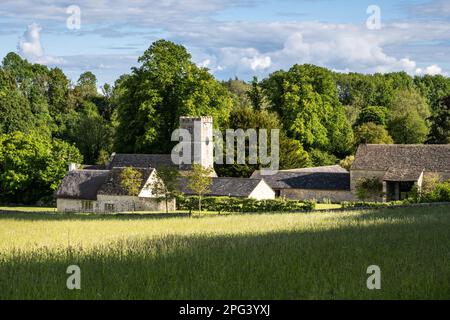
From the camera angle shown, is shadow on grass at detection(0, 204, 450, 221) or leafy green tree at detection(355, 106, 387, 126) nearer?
shadow on grass at detection(0, 204, 450, 221)

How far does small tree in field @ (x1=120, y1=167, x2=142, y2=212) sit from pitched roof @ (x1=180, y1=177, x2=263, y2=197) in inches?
208

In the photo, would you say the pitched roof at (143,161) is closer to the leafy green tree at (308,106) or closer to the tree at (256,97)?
the leafy green tree at (308,106)

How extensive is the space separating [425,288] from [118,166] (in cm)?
5484

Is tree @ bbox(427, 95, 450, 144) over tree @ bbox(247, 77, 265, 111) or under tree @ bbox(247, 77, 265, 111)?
under

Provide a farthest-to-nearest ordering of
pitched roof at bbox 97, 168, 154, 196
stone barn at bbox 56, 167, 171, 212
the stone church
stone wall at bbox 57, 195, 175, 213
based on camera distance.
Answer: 1. pitched roof at bbox 97, 168, 154, 196
2. the stone church
3. stone barn at bbox 56, 167, 171, 212
4. stone wall at bbox 57, 195, 175, 213

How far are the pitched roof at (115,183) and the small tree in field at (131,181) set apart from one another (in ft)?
2.23

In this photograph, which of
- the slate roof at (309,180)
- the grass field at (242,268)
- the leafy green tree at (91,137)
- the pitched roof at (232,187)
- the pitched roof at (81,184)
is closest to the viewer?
the grass field at (242,268)

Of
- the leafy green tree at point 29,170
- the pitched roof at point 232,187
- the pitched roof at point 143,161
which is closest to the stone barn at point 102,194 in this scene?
the pitched roof at point 143,161

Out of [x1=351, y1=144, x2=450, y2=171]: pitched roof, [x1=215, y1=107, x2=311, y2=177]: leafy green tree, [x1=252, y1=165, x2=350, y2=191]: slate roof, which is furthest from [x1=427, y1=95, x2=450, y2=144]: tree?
[x1=252, y1=165, x2=350, y2=191]: slate roof

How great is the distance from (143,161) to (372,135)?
29.5 m

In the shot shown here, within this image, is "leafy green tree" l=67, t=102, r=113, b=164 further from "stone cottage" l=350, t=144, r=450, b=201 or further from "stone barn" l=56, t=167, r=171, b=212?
"stone cottage" l=350, t=144, r=450, b=201

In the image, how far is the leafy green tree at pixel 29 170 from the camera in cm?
Result: 6731

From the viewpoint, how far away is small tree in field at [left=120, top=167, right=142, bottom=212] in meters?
58.4

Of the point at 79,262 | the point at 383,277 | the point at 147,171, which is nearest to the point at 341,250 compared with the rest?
the point at 383,277
